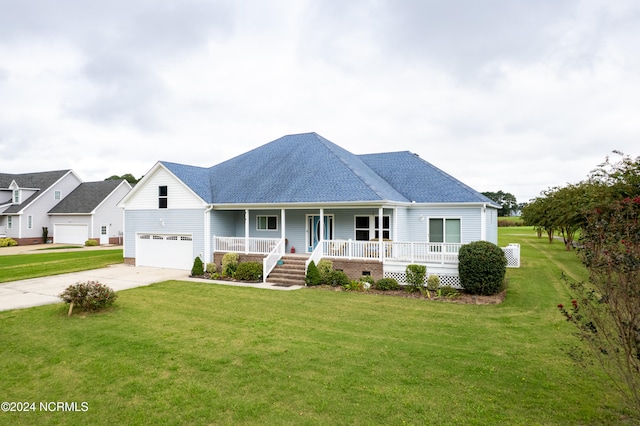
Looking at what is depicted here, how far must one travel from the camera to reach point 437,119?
968 inches

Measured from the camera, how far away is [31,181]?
136ft

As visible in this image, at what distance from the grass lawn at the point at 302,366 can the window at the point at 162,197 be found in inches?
406

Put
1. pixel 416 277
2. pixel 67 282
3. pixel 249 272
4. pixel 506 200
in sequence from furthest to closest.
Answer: pixel 506 200, pixel 249 272, pixel 67 282, pixel 416 277

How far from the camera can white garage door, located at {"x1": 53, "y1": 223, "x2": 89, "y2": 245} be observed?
37.8 m

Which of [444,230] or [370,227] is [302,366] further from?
[444,230]

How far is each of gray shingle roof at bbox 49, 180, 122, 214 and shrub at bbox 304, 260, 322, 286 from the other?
31.8 metres

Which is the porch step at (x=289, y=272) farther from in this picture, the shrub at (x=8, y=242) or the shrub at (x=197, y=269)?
the shrub at (x=8, y=242)

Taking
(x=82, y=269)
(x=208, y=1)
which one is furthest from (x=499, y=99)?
(x=82, y=269)

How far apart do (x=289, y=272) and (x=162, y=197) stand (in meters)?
9.75

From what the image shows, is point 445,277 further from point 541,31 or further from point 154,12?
point 154,12

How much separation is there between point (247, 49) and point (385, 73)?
7.55m

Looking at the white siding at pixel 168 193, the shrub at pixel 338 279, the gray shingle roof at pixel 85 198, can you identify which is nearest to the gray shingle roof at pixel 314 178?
the white siding at pixel 168 193

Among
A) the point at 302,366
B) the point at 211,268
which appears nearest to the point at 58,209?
the point at 211,268

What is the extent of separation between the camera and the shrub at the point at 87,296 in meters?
10.9
